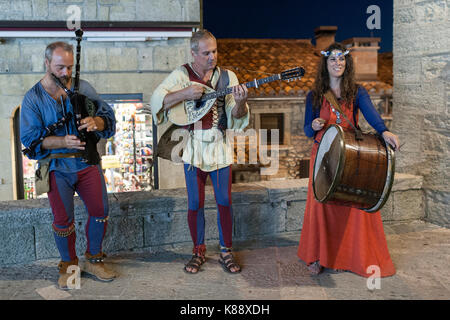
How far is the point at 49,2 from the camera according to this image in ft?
19.6

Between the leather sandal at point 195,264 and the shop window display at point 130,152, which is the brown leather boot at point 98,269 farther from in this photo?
the shop window display at point 130,152

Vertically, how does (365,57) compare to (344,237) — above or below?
above

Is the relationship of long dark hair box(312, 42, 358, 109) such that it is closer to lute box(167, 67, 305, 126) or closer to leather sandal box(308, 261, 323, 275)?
lute box(167, 67, 305, 126)

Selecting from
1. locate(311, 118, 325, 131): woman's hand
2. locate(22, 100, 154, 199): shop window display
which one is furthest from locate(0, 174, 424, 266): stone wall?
locate(22, 100, 154, 199): shop window display

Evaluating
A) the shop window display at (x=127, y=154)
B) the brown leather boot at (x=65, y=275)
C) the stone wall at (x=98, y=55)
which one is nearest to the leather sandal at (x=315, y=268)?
the brown leather boot at (x=65, y=275)

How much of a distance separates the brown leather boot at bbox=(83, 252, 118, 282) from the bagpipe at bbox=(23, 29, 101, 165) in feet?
2.44

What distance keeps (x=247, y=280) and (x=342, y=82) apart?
1.65 meters

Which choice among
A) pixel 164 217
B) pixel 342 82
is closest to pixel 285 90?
pixel 164 217

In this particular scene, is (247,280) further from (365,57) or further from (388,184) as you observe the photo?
(365,57)

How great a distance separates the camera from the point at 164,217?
163 inches

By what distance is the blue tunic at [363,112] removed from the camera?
3.29 meters
